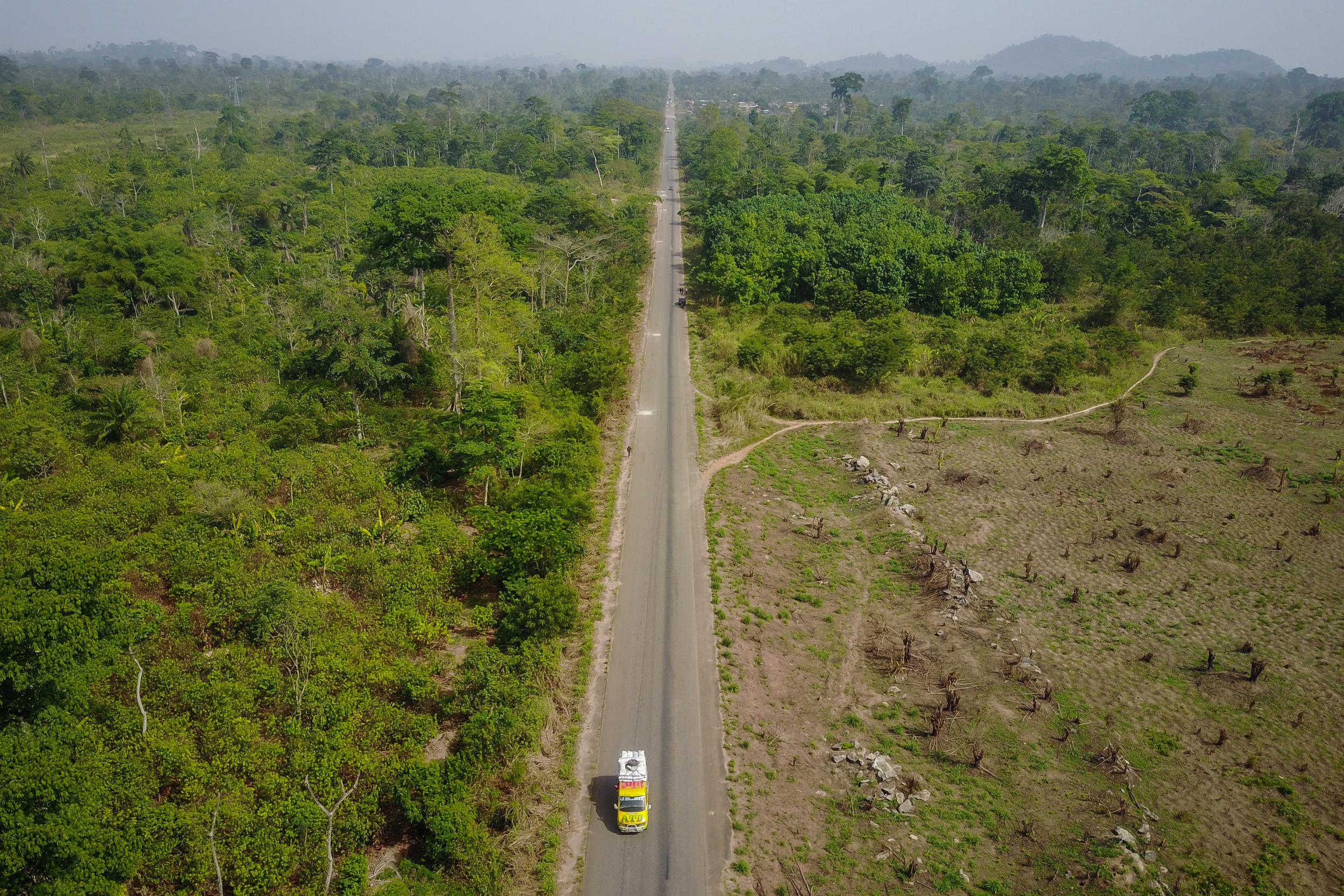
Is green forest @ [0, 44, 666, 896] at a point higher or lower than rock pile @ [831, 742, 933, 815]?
higher

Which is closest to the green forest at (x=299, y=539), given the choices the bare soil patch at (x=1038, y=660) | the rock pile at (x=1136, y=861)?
the bare soil patch at (x=1038, y=660)

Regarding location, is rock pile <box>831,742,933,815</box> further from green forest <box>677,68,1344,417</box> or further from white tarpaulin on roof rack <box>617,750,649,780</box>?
green forest <box>677,68,1344,417</box>

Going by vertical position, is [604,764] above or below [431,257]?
below

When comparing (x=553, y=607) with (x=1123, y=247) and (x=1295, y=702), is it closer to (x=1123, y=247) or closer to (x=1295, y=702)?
(x=1295, y=702)

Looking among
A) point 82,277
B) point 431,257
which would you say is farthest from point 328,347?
point 82,277

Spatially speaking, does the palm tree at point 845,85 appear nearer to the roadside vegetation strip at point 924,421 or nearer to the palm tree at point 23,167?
the roadside vegetation strip at point 924,421

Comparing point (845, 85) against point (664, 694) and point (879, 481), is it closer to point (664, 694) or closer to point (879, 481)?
point (879, 481)

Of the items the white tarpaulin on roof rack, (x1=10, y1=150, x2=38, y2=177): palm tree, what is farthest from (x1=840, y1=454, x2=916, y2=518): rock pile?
(x1=10, y1=150, x2=38, y2=177): palm tree
